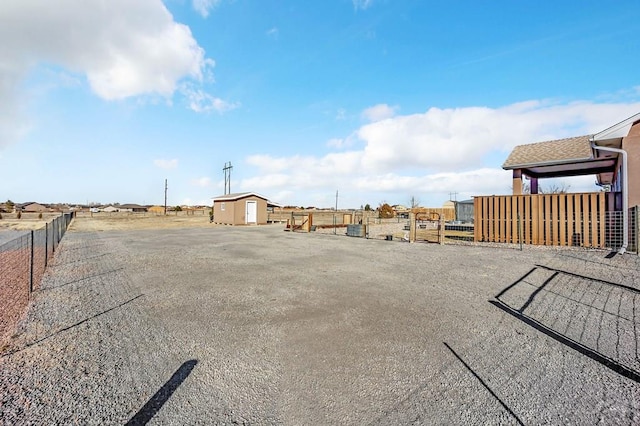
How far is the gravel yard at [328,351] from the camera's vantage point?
2397mm

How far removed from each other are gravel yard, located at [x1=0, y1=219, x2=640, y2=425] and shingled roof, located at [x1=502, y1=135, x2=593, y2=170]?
7.20m

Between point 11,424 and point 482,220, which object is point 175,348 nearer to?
point 11,424

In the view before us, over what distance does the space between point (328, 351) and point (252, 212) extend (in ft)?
85.7

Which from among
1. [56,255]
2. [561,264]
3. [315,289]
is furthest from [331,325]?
[56,255]

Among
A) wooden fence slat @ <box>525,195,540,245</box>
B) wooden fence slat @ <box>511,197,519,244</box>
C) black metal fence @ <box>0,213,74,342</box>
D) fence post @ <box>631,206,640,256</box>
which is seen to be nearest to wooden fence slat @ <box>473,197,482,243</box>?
wooden fence slat @ <box>511,197,519,244</box>

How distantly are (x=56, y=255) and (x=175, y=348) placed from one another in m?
9.95

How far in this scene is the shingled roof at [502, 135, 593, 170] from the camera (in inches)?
489

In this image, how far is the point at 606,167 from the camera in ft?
45.6

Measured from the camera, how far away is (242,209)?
91.2ft

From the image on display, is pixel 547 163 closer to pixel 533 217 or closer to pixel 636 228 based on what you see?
pixel 533 217

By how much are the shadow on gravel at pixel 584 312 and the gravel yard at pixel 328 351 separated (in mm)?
25

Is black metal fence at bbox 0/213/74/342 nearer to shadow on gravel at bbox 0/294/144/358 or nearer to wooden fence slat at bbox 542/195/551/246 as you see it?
shadow on gravel at bbox 0/294/144/358

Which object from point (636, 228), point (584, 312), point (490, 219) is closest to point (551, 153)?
point (490, 219)

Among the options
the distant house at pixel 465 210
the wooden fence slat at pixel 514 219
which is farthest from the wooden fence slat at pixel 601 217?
the distant house at pixel 465 210
